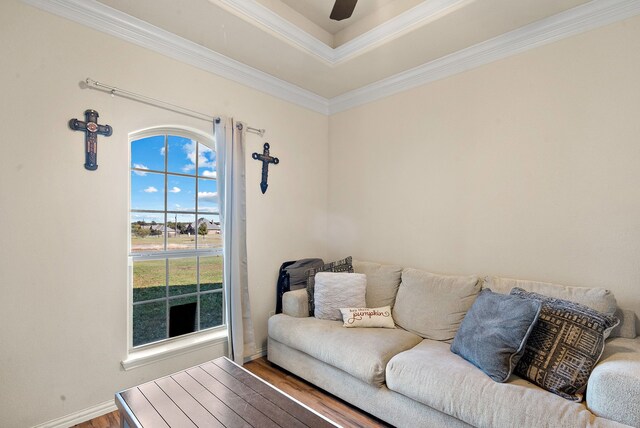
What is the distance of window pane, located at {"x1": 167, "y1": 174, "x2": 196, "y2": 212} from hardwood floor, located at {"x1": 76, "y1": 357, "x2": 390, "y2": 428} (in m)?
1.53

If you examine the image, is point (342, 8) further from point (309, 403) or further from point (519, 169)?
point (309, 403)

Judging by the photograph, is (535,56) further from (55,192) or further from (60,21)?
(55,192)

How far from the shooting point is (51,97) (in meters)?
1.99

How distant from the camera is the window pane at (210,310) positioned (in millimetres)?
2826

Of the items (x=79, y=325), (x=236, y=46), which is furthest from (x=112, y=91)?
(x=79, y=325)

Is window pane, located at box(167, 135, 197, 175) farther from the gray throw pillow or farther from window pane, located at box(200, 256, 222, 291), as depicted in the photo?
the gray throw pillow

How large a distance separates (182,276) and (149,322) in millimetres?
421

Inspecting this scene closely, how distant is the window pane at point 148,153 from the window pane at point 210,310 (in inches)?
47.1

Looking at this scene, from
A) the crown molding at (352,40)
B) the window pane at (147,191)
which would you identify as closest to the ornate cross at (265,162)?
the window pane at (147,191)

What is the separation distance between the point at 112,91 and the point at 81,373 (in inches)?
75.2

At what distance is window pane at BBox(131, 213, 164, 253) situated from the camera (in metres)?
2.46

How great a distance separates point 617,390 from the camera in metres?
1.37

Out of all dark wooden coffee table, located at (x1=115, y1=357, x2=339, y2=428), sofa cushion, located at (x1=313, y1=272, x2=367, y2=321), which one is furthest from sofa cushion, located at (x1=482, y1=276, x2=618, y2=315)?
dark wooden coffee table, located at (x1=115, y1=357, x2=339, y2=428)

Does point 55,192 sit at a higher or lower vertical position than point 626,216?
higher
